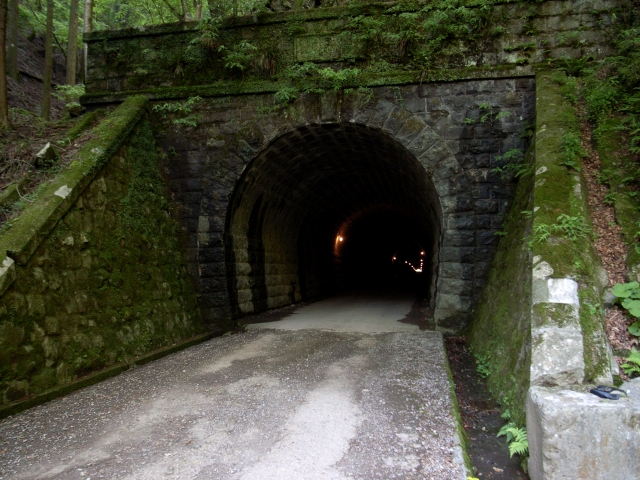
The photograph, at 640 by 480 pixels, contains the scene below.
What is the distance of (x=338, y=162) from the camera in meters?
9.60

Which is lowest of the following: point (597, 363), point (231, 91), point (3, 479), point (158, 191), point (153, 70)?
point (3, 479)

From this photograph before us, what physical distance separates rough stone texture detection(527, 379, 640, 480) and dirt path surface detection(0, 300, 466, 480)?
0.61m

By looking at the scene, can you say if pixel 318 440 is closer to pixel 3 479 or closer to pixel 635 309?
pixel 3 479

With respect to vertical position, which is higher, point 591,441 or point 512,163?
point 512,163

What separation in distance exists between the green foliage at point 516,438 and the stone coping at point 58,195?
466 cm

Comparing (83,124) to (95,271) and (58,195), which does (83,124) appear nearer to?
(58,195)

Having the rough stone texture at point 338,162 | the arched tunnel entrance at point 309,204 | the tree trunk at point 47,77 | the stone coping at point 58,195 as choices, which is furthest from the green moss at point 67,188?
the tree trunk at point 47,77

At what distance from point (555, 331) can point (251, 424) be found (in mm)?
2627

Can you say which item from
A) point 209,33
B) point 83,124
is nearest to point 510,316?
point 209,33

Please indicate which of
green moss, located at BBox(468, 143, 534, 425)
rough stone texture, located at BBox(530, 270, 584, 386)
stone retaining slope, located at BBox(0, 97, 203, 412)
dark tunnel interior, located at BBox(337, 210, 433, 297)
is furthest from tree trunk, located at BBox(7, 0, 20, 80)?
rough stone texture, located at BBox(530, 270, 584, 386)

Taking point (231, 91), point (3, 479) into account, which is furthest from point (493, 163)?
point (3, 479)

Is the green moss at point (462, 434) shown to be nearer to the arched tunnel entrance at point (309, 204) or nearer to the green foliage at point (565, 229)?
the green foliage at point (565, 229)

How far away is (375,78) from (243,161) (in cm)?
281

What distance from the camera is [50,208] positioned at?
187 inches
